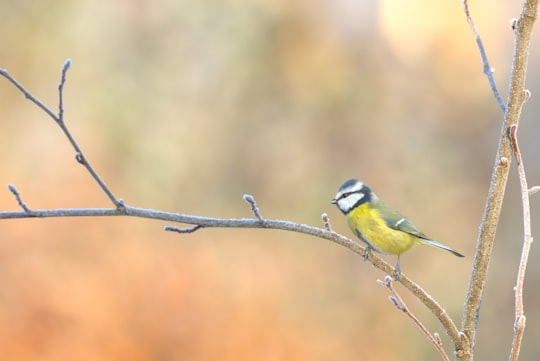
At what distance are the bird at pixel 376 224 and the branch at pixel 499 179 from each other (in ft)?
1.76

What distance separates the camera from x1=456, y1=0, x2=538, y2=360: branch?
0.63m

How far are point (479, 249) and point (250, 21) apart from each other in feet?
9.98

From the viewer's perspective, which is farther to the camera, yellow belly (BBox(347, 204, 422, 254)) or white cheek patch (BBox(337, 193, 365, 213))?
white cheek patch (BBox(337, 193, 365, 213))

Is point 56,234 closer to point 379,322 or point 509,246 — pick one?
point 379,322

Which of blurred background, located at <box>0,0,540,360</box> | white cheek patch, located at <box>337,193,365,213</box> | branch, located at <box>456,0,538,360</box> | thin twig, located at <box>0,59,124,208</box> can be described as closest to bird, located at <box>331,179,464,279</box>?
white cheek patch, located at <box>337,193,365,213</box>

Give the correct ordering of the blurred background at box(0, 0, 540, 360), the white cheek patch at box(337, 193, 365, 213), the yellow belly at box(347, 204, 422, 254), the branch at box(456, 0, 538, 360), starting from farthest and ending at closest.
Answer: the blurred background at box(0, 0, 540, 360)
the white cheek patch at box(337, 193, 365, 213)
the yellow belly at box(347, 204, 422, 254)
the branch at box(456, 0, 538, 360)

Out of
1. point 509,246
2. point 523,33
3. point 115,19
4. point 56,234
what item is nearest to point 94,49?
point 115,19

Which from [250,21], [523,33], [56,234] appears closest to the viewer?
[523,33]

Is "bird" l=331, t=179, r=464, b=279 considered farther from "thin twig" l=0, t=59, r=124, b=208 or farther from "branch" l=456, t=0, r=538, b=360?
"thin twig" l=0, t=59, r=124, b=208

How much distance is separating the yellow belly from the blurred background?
1.82 m

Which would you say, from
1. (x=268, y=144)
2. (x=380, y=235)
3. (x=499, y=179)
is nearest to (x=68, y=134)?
(x=499, y=179)

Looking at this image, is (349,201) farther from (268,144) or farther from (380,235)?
(268,144)

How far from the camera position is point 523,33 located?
0.64 meters

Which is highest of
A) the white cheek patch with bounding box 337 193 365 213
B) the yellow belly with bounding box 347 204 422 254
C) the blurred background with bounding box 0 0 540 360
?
the blurred background with bounding box 0 0 540 360
